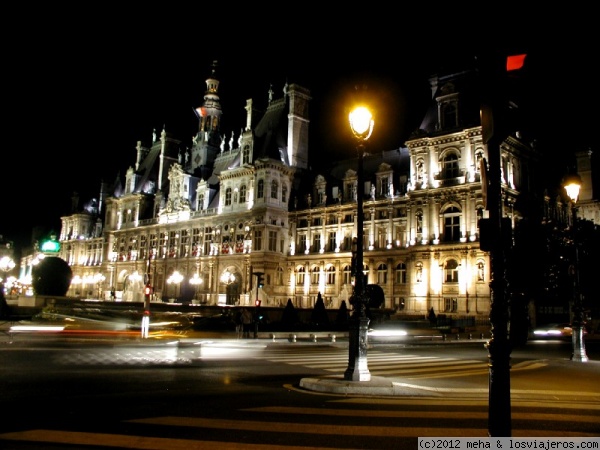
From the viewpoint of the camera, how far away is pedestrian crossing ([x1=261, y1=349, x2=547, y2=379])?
1495cm

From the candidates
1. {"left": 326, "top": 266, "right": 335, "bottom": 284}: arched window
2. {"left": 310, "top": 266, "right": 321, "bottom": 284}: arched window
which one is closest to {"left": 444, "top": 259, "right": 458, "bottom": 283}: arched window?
{"left": 326, "top": 266, "right": 335, "bottom": 284}: arched window

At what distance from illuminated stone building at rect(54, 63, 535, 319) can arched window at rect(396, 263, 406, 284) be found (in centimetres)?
12

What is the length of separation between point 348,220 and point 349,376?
152 feet

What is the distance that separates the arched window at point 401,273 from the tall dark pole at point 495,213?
46.8 metres

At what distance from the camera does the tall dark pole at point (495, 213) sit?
554cm

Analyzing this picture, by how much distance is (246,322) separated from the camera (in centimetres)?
3488

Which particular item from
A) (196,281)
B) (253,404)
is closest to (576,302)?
(253,404)

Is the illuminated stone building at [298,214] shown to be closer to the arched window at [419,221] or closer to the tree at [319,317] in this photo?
the arched window at [419,221]

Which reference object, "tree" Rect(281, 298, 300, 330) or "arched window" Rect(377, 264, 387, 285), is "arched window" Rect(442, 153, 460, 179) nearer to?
"arched window" Rect(377, 264, 387, 285)

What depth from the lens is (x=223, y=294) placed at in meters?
62.9

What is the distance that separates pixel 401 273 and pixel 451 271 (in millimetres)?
6871

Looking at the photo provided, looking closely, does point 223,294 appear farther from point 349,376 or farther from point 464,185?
point 349,376

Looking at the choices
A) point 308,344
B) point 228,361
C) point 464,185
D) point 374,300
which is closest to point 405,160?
point 464,185

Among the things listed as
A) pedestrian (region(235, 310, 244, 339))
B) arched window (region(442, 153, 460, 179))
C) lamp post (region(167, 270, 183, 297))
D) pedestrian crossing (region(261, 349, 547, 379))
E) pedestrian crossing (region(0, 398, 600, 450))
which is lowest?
pedestrian crossing (region(261, 349, 547, 379))
